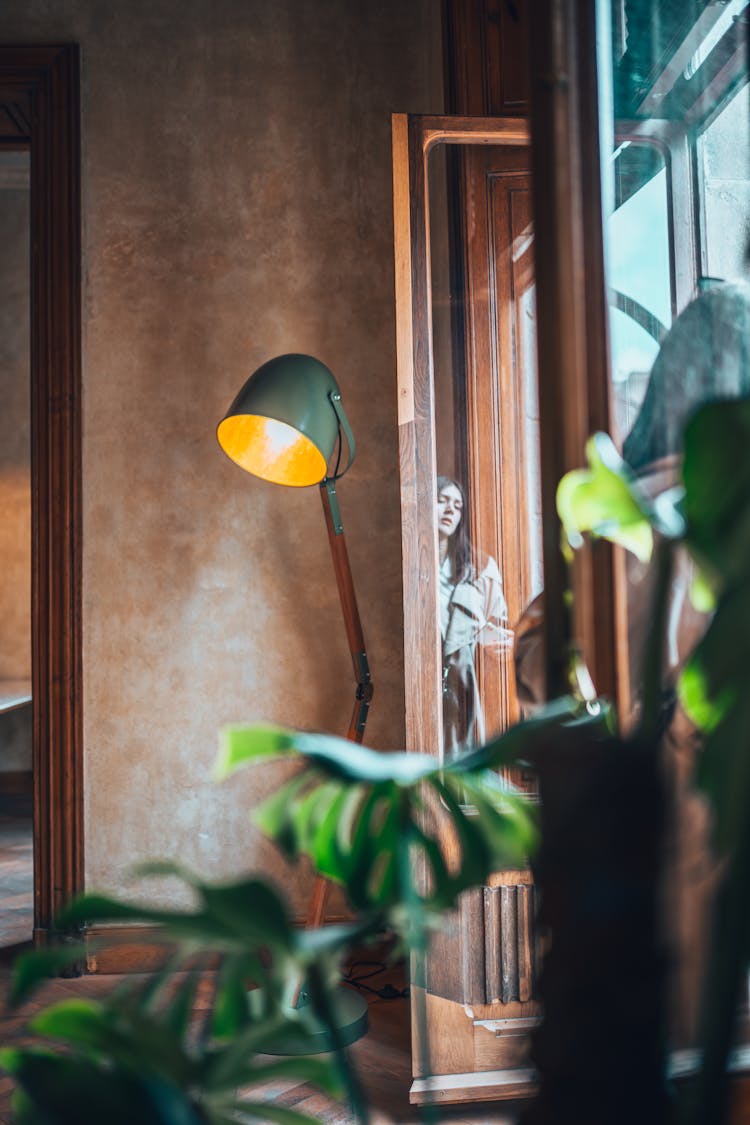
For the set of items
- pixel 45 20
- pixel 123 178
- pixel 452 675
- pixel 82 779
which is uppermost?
pixel 45 20

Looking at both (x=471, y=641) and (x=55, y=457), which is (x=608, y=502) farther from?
(x=55, y=457)

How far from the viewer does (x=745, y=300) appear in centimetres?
100

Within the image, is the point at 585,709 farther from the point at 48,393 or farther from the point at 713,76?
the point at 48,393

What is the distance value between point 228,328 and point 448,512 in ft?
4.17

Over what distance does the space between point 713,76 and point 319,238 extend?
2.19 metres

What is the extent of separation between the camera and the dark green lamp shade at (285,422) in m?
2.35

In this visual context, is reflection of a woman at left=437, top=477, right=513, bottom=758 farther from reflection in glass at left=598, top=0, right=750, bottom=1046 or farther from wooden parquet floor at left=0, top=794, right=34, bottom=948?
wooden parquet floor at left=0, top=794, right=34, bottom=948

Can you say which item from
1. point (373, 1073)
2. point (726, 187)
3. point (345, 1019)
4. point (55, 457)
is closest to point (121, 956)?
point (345, 1019)

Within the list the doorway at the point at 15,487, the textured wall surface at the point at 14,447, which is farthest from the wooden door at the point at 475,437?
the textured wall surface at the point at 14,447

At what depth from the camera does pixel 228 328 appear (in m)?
3.07

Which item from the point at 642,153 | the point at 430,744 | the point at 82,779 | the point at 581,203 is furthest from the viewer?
the point at 82,779

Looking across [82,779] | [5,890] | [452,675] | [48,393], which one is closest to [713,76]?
[452,675]

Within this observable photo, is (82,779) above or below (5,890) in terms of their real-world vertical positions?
above

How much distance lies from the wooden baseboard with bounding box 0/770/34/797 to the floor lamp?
419 centimetres
